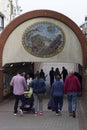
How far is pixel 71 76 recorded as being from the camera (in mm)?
20250

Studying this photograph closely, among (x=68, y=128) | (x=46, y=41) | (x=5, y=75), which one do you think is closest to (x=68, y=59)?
(x=46, y=41)

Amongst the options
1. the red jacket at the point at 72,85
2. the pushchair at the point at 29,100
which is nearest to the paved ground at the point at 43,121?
the pushchair at the point at 29,100

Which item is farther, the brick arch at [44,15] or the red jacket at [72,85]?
the brick arch at [44,15]

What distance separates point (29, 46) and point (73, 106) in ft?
35.5

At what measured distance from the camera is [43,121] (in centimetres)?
1855

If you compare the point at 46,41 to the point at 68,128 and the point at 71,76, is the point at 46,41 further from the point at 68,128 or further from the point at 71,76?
the point at 68,128

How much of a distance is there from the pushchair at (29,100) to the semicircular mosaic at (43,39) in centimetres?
859

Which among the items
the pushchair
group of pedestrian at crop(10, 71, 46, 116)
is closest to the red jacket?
group of pedestrian at crop(10, 71, 46, 116)

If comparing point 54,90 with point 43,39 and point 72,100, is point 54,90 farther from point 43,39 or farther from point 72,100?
point 43,39

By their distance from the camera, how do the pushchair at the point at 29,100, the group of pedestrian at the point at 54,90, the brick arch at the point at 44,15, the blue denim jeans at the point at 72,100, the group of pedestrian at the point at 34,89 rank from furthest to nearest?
A: the brick arch at the point at 44,15, the pushchair at the point at 29,100, the group of pedestrian at the point at 34,89, the group of pedestrian at the point at 54,90, the blue denim jeans at the point at 72,100

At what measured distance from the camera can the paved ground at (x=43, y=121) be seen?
16.8 meters

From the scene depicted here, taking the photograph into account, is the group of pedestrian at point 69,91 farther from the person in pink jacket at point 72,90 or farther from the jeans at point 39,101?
the jeans at point 39,101

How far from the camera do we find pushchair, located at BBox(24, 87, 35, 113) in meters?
21.5

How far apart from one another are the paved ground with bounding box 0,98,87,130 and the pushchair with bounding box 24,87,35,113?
18.4 inches
